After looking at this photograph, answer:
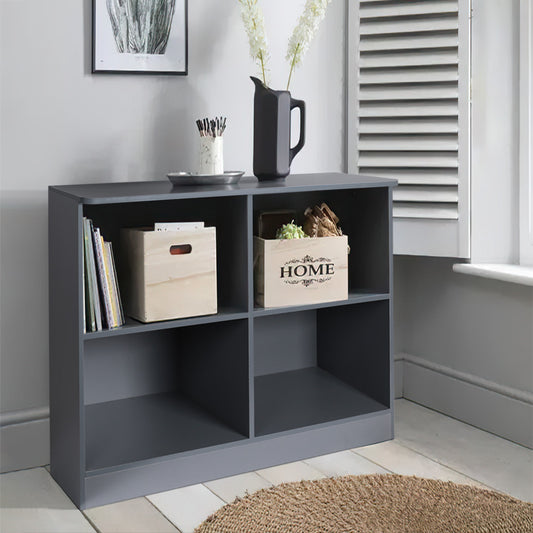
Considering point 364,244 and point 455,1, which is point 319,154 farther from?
point 455,1

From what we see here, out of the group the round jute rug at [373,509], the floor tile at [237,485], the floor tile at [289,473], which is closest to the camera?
the round jute rug at [373,509]

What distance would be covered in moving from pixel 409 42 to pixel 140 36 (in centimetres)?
92

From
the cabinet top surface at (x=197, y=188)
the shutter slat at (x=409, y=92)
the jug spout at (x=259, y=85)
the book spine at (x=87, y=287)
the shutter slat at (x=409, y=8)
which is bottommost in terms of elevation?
the book spine at (x=87, y=287)

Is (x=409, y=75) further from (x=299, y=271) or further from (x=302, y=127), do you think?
(x=299, y=271)

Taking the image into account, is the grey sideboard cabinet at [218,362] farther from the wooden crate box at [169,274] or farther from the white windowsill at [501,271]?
the white windowsill at [501,271]

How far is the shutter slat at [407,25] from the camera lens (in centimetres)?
276

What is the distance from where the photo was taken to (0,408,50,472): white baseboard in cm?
252

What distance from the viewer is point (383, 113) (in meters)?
2.89

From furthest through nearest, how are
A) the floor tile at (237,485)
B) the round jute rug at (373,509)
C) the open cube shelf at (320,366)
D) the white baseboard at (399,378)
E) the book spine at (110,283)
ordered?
1. the white baseboard at (399,378)
2. the open cube shelf at (320,366)
3. the floor tile at (237,485)
4. the book spine at (110,283)
5. the round jute rug at (373,509)

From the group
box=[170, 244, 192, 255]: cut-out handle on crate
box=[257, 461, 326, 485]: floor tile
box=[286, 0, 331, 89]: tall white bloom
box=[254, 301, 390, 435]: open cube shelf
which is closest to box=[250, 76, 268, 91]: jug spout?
box=[286, 0, 331, 89]: tall white bloom

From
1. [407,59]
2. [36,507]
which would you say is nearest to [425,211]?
[407,59]

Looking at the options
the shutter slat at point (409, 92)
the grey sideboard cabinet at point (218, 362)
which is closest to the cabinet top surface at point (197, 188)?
the grey sideboard cabinet at point (218, 362)

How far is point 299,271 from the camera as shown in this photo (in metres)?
2.53

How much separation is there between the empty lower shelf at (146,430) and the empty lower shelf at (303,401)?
16cm
